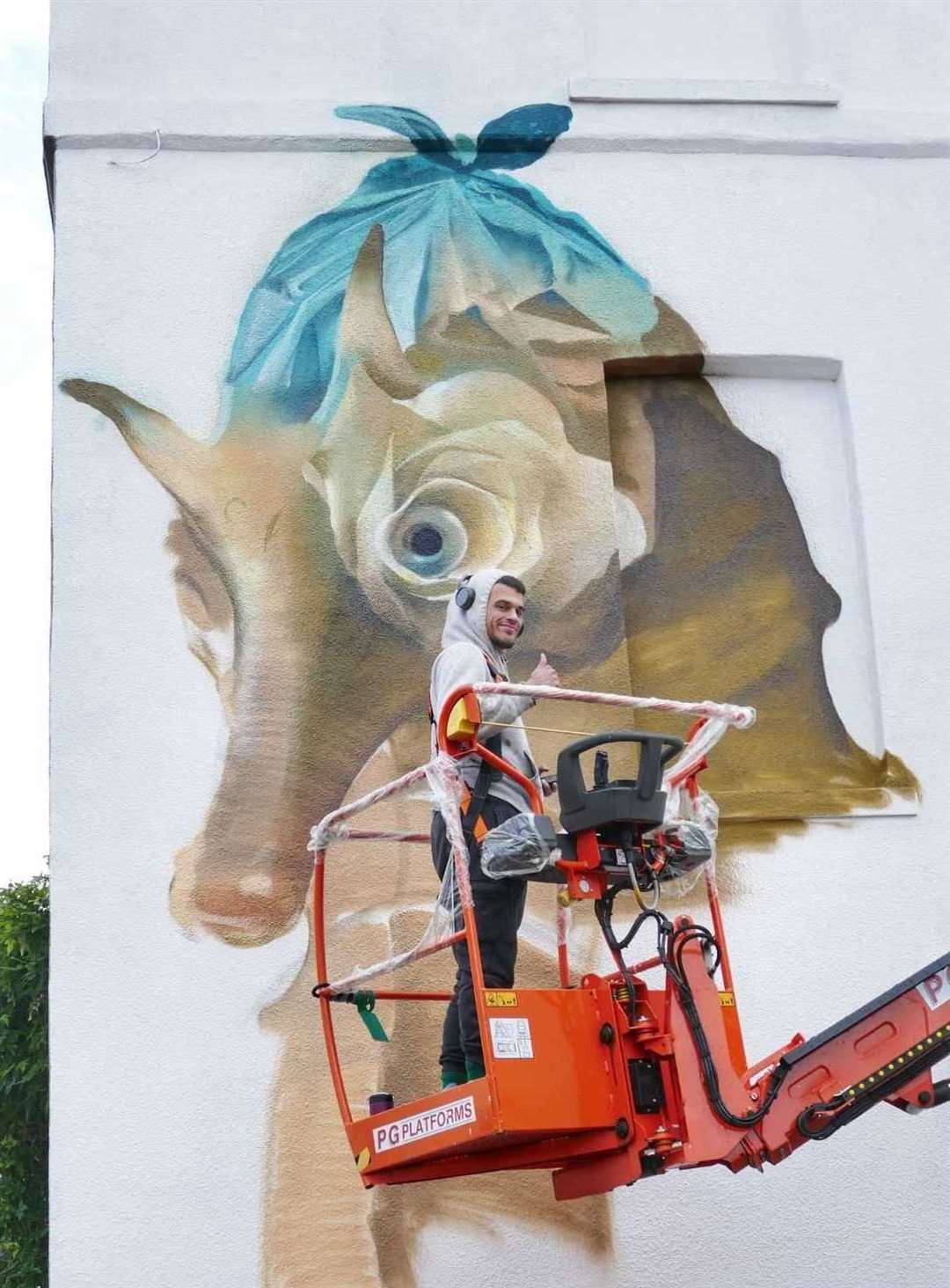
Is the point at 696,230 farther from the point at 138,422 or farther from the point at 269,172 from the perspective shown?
the point at 138,422

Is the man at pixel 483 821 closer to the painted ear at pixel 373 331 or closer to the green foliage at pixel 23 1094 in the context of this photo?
the painted ear at pixel 373 331

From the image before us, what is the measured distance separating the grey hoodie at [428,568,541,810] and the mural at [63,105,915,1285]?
2160 millimetres

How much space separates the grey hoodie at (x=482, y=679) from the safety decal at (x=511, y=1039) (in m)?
0.88

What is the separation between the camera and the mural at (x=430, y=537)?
881 cm

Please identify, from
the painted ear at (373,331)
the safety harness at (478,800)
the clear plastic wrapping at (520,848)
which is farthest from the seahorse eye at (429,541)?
the clear plastic wrapping at (520,848)

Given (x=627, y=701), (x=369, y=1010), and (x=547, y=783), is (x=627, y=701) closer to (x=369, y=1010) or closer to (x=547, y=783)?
(x=547, y=783)

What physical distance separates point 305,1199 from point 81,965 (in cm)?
150

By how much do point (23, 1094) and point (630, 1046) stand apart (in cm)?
792

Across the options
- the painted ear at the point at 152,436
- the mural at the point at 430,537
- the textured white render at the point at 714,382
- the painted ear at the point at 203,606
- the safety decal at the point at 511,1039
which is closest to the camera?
the safety decal at the point at 511,1039

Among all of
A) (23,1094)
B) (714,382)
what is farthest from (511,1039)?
(23,1094)

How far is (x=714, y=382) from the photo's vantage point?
33.3 feet

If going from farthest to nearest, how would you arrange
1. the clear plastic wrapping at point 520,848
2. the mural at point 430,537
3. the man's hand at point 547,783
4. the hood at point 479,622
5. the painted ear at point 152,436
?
the painted ear at point 152,436 < the mural at point 430,537 < the man's hand at point 547,783 < the hood at point 479,622 < the clear plastic wrapping at point 520,848

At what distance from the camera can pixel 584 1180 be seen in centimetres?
658

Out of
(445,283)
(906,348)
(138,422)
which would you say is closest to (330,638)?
(138,422)
